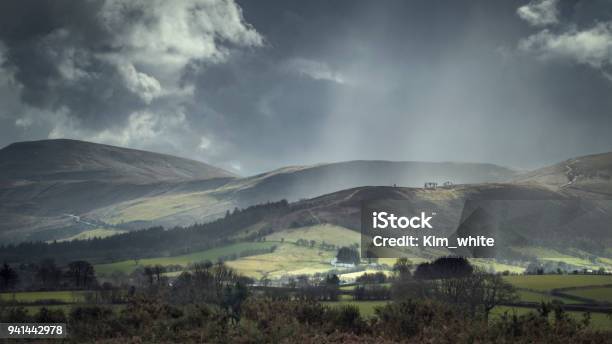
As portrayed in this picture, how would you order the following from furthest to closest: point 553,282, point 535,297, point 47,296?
point 553,282
point 47,296
point 535,297

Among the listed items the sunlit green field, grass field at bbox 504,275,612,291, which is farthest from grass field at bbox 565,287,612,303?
the sunlit green field

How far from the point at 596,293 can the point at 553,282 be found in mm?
20443

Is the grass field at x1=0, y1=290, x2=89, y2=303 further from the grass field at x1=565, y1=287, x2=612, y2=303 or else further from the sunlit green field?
the grass field at x1=565, y1=287, x2=612, y2=303

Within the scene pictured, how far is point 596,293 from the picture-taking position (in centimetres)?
12075

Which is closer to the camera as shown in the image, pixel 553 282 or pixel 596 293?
pixel 596 293

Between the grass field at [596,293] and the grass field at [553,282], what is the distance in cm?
541

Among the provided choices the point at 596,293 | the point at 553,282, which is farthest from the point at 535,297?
the point at 553,282

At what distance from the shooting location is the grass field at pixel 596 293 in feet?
374

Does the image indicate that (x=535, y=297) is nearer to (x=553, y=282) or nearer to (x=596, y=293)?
(x=596, y=293)

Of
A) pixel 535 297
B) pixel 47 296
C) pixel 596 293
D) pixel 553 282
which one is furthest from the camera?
pixel 553 282

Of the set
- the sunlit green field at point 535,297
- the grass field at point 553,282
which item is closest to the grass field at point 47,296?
the sunlit green field at point 535,297

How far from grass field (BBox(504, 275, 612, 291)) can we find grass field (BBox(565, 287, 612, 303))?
5.41 m

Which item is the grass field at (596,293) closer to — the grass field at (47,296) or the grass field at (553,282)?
the grass field at (553,282)

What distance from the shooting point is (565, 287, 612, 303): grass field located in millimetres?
114012
